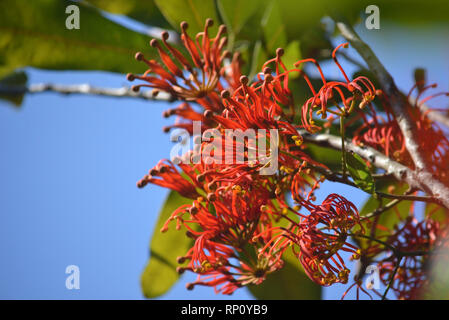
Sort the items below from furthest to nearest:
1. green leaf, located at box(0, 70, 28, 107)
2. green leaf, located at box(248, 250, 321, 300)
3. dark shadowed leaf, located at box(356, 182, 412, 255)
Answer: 1. green leaf, located at box(0, 70, 28, 107)
2. green leaf, located at box(248, 250, 321, 300)
3. dark shadowed leaf, located at box(356, 182, 412, 255)

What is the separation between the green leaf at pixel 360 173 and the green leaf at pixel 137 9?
104 centimetres

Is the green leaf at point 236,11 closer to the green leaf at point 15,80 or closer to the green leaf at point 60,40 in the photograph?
the green leaf at point 60,40

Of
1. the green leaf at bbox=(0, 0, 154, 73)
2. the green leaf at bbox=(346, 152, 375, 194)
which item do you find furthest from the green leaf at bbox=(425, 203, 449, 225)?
the green leaf at bbox=(0, 0, 154, 73)

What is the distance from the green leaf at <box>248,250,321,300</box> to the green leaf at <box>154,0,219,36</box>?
0.76 m

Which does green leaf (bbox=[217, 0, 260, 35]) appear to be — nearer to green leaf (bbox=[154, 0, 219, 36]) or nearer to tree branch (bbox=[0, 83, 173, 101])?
green leaf (bbox=[154, 0, 219, 36])

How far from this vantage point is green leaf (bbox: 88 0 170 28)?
1.69 metres

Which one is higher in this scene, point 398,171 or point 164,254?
point 398,171

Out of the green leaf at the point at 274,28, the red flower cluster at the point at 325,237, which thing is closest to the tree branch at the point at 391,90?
the red flower cluster at the point at 325,237

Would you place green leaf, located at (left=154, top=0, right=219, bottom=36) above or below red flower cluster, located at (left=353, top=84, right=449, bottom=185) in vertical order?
above

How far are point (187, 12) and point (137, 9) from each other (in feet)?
0.78

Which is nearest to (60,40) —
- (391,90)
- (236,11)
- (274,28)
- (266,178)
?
(236,11)

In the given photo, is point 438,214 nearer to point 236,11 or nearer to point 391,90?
point 391,90

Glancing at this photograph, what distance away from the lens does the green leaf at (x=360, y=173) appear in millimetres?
970

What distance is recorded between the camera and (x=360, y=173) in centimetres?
98
